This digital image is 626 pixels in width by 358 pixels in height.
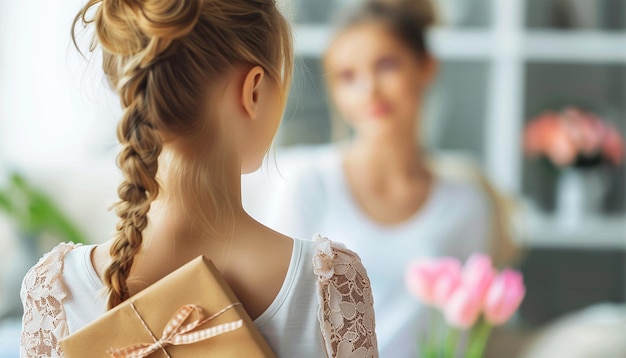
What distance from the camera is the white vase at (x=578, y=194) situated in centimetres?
280

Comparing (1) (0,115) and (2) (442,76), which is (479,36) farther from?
(1) (0,115)

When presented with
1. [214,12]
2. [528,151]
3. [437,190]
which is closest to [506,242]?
[437,190]

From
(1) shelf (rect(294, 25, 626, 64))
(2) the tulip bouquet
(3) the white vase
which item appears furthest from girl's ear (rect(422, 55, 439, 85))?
(2) the tulip bouquet

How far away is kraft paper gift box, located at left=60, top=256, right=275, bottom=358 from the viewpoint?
0.72 meters

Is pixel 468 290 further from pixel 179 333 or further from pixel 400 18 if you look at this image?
pixel 400 18

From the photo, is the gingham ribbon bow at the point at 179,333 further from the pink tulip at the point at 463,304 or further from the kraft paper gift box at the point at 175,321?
the pink tulip at the point at 463,304

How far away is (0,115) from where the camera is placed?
2783 millimetres

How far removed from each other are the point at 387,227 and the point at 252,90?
63.3 inches

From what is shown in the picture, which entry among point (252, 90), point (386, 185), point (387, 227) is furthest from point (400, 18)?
point (252, 90)

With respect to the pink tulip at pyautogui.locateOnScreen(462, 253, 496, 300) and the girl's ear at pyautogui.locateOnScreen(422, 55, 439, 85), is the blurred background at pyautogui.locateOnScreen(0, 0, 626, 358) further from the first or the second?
the pink tulip at pyautogui.locateOnScreen(462, 253, 496, 300)

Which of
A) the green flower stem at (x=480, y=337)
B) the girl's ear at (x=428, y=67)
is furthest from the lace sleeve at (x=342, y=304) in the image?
the girl's ear at (x=428, y=67)

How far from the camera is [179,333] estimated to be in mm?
724

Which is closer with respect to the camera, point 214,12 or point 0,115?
point 214,12

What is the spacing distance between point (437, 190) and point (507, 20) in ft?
2.38
